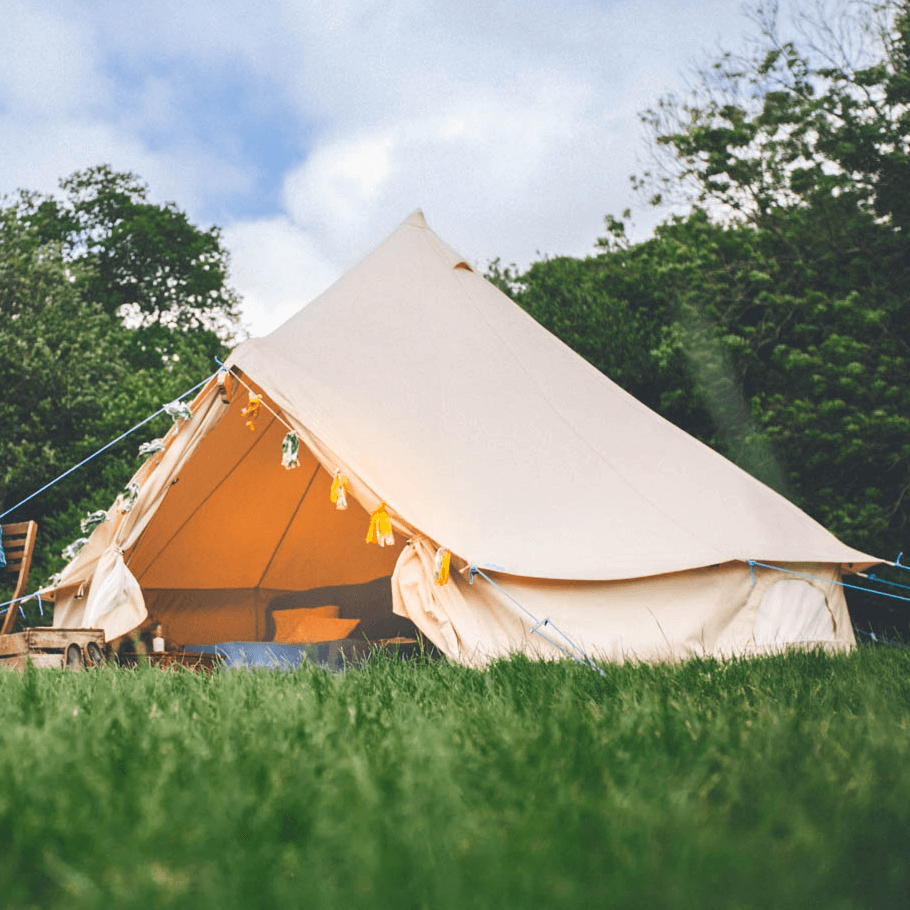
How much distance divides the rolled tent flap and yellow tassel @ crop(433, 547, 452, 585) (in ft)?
4.78

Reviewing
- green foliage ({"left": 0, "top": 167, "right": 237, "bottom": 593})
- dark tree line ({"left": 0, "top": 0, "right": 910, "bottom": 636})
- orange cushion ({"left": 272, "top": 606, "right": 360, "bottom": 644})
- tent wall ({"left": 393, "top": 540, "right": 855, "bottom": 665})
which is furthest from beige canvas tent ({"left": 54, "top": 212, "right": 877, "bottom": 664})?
green foliage ({"left": 0, "top": 167, "right": 237, "bottom": 593})

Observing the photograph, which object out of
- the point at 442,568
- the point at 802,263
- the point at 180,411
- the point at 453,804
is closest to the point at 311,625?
the point at 180,411

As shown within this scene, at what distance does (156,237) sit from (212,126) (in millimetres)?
11256

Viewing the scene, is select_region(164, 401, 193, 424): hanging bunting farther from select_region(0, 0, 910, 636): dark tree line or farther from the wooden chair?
select_region(0, 0, 910, 636): dark tree line

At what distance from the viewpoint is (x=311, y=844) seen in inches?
36.1

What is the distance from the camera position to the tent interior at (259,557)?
5.33 m

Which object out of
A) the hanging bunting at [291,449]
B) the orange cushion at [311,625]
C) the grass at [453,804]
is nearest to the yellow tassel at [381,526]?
the hanging bunting at [291,449]

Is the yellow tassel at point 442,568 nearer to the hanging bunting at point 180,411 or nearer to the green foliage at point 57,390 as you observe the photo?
the hanging bunting at point 180,411

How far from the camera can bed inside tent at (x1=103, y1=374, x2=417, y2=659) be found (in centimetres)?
531

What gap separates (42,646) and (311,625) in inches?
95.9

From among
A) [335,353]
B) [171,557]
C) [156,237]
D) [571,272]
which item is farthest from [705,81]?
[156,237]

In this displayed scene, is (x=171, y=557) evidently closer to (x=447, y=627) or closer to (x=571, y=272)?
(x=447, y=627)

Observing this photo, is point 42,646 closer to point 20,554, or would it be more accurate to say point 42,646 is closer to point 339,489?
point 20,554

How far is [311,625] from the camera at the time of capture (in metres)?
5.75
